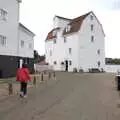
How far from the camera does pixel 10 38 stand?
124ft

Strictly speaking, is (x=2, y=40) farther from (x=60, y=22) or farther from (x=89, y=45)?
(x=60, y=22)

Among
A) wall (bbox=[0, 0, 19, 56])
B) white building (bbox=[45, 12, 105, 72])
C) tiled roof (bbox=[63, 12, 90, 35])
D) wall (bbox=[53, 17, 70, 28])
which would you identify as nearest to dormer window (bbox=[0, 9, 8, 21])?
wall (bbox=[0, 0, 19, 56])

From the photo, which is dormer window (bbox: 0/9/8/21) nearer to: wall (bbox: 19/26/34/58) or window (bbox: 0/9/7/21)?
window (bbox: 0/9/7/21)

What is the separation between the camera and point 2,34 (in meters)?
35.3

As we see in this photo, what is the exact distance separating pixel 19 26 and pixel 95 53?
33.2 metres

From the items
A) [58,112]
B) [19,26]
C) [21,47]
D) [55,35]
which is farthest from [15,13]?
[55,35]

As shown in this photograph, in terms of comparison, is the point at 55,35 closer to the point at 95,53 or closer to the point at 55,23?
the point at 55,23

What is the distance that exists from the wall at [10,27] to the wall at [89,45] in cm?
3049

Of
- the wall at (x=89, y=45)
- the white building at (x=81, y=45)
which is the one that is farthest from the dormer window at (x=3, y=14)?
the wall at (x=89, y=45)

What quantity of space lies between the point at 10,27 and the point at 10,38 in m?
1.27

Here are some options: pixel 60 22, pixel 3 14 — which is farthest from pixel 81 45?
pixel 3 14

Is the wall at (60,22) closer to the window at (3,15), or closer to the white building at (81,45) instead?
the white building at (81,45)

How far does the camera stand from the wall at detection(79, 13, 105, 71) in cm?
6894

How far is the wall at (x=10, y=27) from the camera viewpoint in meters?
35.5
